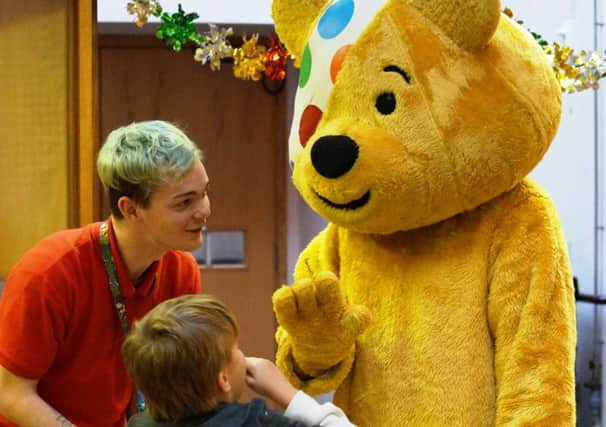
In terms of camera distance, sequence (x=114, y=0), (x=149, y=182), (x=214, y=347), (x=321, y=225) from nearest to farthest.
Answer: (x=214, y=347) → (x=149, y=182) → (x=114, y=0) → (x=321, y=225)

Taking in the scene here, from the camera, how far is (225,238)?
3812 millimetres

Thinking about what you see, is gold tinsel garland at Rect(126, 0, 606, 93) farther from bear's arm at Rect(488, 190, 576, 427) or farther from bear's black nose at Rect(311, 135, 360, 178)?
bear's black nose at Rect(311, 135, 360, 178)

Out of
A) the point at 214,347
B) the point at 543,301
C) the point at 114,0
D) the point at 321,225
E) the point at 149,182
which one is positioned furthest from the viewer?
the point at 321,225

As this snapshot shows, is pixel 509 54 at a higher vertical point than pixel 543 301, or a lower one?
higher

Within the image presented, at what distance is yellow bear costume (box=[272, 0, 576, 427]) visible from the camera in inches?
53.1

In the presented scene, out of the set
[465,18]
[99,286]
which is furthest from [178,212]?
[465,18]

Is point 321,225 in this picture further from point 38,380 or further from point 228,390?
point 228,390

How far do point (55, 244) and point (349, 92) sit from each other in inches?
24.0

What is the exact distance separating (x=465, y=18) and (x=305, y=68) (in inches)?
12.1

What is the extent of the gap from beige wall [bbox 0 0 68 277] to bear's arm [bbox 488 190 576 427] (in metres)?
1.39

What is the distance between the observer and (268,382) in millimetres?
1311

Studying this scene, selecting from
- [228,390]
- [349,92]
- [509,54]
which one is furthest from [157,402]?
[509,54]

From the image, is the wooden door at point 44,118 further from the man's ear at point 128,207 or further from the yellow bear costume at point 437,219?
the yellow bear costume at point 437,219

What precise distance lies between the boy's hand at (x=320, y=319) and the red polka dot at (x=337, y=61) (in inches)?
13.1
